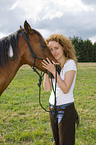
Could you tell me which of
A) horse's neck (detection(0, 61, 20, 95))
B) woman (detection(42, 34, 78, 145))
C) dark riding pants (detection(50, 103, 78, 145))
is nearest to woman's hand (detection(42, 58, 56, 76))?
woman (detection(42, 34, 78, 145))

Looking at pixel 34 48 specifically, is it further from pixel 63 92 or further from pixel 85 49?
pixel 85 49

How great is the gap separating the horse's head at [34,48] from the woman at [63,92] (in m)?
0.10

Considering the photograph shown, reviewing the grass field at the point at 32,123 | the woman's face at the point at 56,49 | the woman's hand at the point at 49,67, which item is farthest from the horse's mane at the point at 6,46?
the grass field at the point at 32,123

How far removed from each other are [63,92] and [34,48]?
76 cm

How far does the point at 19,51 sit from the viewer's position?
181 cm

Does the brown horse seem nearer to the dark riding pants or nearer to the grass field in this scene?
the dark riding pants

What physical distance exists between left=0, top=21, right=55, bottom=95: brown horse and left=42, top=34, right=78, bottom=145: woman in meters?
0.16

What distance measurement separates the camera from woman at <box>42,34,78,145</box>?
190 cm

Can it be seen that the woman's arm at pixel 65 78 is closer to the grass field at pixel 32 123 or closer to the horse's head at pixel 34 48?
the horse's head at pixel 34 48

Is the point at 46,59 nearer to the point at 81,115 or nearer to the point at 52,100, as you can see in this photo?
the point at 52,100

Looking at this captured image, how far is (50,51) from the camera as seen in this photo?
1.99m

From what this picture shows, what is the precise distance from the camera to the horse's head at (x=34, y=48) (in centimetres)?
183

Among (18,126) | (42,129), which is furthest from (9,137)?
(42,129)

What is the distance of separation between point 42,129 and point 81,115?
1606 millimetres
